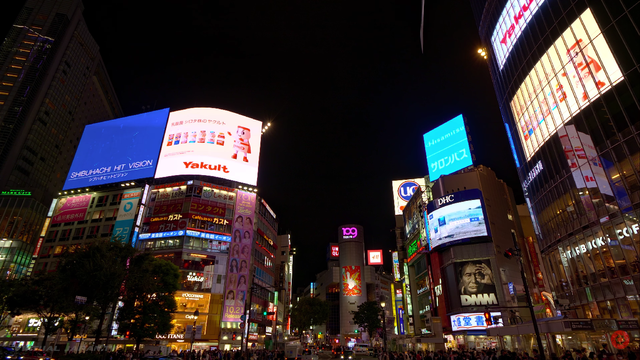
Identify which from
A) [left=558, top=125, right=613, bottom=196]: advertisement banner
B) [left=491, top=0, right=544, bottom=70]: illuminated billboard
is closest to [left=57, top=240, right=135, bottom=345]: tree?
[left=558, top=125, right=613, bottom=196]: advertisement banner

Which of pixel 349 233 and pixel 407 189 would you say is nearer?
pixel 407 189

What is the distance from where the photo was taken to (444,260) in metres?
52.2

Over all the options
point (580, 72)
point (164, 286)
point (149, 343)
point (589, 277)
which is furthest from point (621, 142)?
point (149, 343)

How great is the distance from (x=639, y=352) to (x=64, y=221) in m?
81.5

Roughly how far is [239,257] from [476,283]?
37.9m

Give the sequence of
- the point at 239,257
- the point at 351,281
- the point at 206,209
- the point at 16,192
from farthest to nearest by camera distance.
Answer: the point at 351,281 < the point at 16,192 < the point at 206,209 < the point at 239,257

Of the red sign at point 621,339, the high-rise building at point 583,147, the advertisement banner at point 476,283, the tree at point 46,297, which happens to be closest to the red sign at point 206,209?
the tree at point 46,297

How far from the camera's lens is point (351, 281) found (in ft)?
390

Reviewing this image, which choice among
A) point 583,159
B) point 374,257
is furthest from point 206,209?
point 374,257

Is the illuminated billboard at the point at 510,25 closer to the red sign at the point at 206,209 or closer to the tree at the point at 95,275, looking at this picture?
the tree at the point at 95,275

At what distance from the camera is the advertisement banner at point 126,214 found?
194 feet

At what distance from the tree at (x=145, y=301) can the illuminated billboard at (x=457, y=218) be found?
38535mm

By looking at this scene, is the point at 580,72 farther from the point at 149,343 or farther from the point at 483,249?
the point at 149,343

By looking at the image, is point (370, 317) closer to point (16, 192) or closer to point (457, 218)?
point (457, 218)
